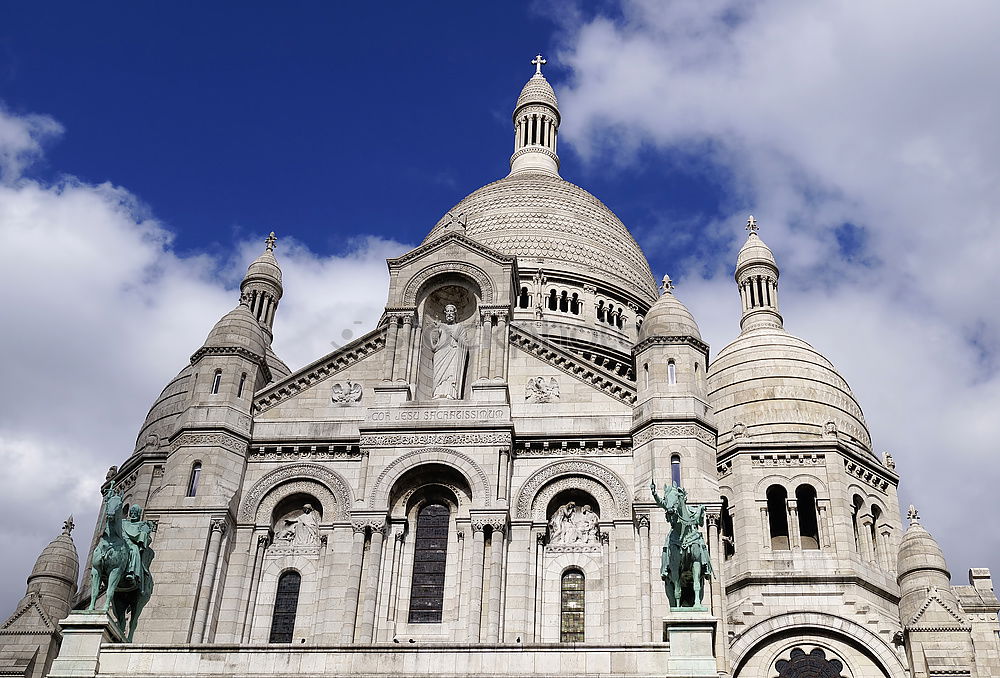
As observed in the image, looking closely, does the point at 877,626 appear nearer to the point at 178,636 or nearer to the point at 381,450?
the point at 381,450

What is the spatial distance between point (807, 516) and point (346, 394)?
18.4 m

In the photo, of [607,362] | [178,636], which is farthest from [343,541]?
[607,362]

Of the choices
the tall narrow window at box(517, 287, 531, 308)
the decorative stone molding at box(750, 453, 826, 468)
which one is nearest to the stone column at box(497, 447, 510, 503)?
the decorative stone molding at box(750, 453, 826, 468)

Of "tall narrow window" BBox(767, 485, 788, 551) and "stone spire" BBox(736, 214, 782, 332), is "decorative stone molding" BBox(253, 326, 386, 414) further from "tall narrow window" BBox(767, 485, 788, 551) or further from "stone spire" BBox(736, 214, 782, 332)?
"stone spire" BBox(736, 214, 782, 332)

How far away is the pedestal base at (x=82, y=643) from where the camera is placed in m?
27.0

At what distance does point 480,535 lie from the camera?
32125mm

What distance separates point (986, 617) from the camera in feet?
139

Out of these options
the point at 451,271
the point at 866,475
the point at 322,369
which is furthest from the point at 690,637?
the point at 866,475

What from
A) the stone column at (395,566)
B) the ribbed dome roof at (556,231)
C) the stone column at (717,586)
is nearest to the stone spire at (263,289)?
the ribbed dome roof at (556,231)

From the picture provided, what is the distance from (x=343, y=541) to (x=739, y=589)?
16107 millimetres

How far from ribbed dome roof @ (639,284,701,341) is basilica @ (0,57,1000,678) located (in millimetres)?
99

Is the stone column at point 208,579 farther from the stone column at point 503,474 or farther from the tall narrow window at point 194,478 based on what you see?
the stone column at point 503,474

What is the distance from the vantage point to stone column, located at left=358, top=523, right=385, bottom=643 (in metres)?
31.0

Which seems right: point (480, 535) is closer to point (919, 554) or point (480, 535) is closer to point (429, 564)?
point (429, 564)
